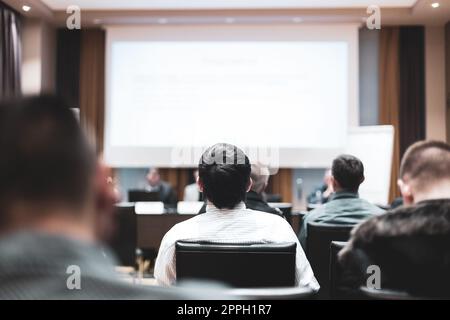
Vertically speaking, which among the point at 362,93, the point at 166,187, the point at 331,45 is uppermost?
the point at 331,45

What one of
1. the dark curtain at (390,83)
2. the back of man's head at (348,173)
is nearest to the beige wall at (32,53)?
the dark curtain at (390,83)

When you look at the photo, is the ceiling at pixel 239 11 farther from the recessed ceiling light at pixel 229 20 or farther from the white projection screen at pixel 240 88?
the white projection screen at pixel 240 88

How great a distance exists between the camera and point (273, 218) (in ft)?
6.20

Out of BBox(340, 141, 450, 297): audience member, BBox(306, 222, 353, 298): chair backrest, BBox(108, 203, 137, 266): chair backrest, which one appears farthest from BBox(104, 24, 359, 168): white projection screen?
BBox(340, 141, 450, 297): audience member

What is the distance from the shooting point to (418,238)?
1276 millimetres

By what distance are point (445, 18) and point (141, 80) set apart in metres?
4.31

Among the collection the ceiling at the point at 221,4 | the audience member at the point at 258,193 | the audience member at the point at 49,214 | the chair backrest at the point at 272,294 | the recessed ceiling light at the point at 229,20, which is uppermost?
the ceiling at the point at 221,4

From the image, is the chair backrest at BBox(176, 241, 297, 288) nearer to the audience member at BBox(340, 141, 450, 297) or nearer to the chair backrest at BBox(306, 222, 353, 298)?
the audience member at BBox(340, 141, 450, 297)

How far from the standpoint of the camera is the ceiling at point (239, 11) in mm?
6477

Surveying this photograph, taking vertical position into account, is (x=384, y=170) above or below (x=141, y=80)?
below
